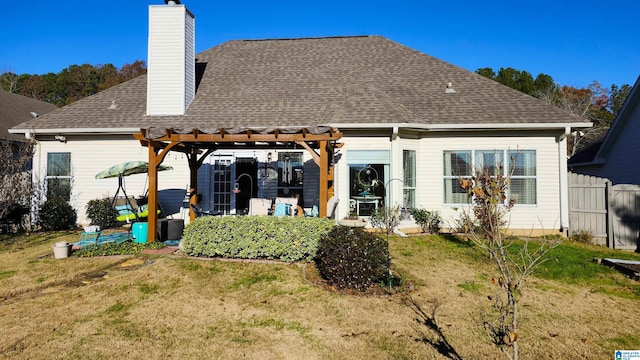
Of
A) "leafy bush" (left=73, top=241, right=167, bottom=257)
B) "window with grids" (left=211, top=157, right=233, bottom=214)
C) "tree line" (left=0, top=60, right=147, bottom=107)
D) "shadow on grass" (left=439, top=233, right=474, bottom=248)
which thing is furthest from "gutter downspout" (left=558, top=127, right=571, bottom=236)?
"tree line" (left=0, top=60, right=147, bottom=107)

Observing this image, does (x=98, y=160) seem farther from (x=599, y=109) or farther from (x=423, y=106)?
(x=599, y=109)

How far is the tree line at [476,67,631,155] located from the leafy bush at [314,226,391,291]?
92.0ft

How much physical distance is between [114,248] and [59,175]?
5703mm

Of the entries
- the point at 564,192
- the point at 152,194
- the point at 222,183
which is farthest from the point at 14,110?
the point at 564,192

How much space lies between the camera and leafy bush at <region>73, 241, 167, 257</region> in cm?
780

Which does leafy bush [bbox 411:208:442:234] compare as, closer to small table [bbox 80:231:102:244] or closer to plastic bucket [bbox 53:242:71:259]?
small table [bbox 80:231:102:244]

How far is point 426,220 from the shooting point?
34.9 feet

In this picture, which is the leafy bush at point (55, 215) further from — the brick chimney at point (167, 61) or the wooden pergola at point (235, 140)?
the wooden pergola at point (235, 140)

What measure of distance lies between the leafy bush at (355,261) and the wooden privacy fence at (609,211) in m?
7.48

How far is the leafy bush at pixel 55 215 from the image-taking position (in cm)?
1101

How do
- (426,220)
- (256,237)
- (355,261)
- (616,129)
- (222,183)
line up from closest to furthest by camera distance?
(355,261) < (256,237) < (426,220) < (222,183) < (616,129)

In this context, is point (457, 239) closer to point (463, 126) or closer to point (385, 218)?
point (385, 218)

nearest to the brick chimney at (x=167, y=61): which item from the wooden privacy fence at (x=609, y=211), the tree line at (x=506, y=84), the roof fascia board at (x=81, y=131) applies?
the roof fascia board at (x=81, y=131)

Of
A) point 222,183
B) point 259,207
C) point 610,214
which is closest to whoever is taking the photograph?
point 610,214
